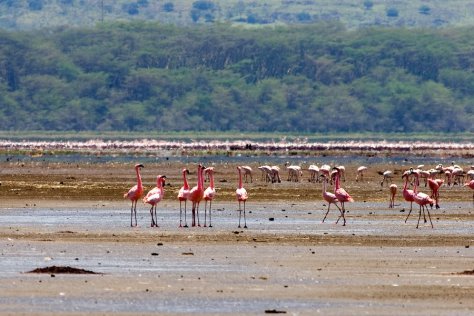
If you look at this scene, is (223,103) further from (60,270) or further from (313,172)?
(60,270)

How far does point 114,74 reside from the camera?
199000 mm

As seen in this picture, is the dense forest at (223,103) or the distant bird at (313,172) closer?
the distant bird at (313,172)

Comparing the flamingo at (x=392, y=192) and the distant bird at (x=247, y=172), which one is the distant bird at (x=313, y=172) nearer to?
the distant bird at (x=247, y=172)

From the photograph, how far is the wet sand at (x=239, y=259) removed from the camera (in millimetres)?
18859

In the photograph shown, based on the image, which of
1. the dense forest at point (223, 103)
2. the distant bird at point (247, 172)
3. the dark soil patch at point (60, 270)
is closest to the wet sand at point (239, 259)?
the dark soil patch at point (60, 270)

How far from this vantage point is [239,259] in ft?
79.3

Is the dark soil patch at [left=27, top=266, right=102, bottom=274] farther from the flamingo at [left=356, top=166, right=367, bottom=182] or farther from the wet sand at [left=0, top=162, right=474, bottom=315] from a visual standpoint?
the flamingo at [left=356, top=166, right=367, bottom=182]

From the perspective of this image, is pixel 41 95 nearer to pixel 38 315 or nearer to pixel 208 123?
pixel 208 123

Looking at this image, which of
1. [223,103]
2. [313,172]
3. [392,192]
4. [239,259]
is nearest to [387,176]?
[313,172]

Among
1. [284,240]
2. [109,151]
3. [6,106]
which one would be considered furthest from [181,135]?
[284,240]

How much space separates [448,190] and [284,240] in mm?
21562

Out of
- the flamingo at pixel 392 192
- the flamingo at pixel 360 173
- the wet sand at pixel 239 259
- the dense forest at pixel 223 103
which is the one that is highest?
the wet sand at pixel 239 259

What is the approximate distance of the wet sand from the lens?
18859 mm

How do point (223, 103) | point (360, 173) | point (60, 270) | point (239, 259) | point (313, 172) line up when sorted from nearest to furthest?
1. point (60, 270)
2. point (239, 259)
3. point (313, 172)
4. point (360, 173)
5. point (223, 103)
